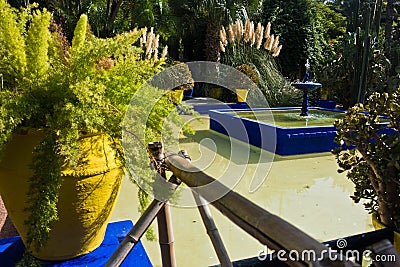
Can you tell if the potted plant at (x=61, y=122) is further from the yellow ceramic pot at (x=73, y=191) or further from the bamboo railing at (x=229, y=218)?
the bamboo railing at (x=229, y=218)

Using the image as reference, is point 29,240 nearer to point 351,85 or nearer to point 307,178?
point 307,178

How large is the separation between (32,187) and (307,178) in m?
2.93

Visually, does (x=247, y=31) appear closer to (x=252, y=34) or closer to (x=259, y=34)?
(x=252, y=34)

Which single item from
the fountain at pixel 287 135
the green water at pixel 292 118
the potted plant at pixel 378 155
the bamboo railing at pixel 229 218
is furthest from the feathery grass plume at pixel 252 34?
the bamboo railing at pixel 229 218

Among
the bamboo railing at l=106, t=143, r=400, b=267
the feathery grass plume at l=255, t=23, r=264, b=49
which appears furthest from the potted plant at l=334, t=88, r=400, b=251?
the feathery grass plume at l=255, t=23, r=264, b=49

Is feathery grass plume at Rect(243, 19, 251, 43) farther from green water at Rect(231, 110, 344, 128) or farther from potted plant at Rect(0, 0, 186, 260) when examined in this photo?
potted plant at Rect(0, 0, 186, 260)

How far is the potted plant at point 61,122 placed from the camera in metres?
1.12

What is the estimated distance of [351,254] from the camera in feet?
3.56

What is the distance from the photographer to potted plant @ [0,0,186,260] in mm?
1119

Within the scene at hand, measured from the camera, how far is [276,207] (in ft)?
9.21

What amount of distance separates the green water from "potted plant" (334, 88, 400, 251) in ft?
11.2

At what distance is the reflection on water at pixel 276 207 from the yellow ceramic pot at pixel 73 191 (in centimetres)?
39

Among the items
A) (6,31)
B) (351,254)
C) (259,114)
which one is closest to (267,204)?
(351,254)

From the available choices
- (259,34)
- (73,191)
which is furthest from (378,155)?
(259,34)
